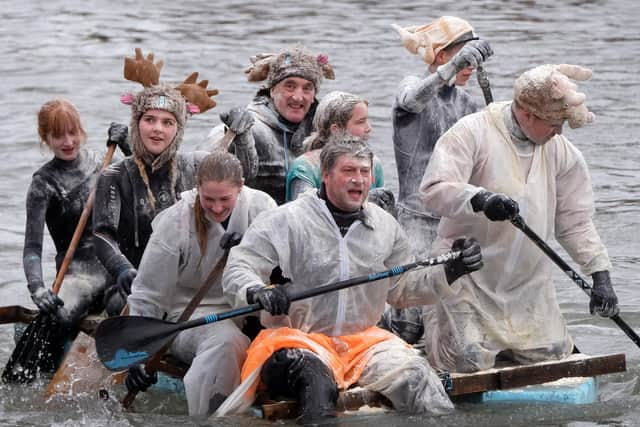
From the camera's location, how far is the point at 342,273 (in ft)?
21.3

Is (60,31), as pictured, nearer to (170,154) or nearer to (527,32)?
(527,32)

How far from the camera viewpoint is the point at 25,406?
758 centimetres

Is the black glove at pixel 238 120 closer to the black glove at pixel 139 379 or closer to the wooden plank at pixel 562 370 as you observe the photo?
the black glove at pixel 139 379

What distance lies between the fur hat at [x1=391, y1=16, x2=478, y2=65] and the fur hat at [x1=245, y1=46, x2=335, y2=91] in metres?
0.49

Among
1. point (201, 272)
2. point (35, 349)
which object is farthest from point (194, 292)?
point (35, 349)

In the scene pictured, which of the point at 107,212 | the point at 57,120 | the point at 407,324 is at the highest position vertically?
the point at 57,120

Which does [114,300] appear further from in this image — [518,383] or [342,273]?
[518,383]

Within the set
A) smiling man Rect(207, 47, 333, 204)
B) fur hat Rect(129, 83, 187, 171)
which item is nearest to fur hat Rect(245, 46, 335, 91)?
smiling man Rect(207, 47, 333, 204)

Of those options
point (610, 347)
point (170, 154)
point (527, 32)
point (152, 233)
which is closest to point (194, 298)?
point (152, 233)

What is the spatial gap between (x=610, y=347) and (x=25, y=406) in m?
A: 3.34

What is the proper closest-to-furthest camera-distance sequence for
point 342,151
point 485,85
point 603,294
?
1. point 342,151
2. point 603,294
3. point 485,85

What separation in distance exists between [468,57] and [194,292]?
1.75 m

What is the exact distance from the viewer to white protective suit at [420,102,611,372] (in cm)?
688

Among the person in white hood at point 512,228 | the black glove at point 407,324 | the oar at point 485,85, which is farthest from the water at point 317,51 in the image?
the oar at point 485,85
